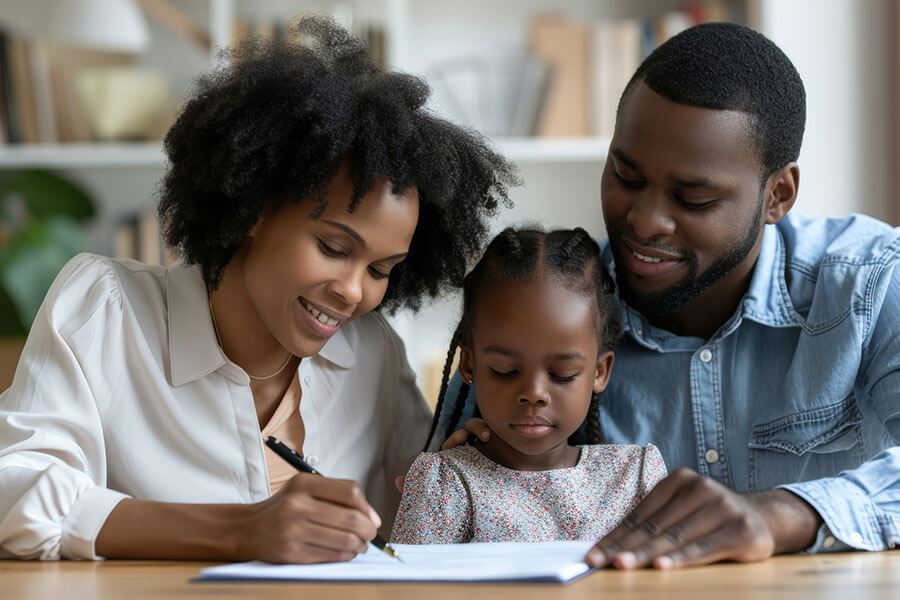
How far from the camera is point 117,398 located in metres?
1.43

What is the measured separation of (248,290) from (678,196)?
557 mm

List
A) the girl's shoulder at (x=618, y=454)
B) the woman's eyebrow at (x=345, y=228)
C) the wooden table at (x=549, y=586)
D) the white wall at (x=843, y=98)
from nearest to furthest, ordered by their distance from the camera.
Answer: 1. the wooden table at (x=549, y=586)
2. the woman's eyebrow at (x=345, y=228)
3. the girl's shoulder at (x=618, y=454)
4. the white wall at (x=843, y=98)

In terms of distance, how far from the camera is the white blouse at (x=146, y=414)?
125 centimetres

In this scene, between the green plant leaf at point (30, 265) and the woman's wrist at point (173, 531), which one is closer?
the woman's wrist at point (173, 531)

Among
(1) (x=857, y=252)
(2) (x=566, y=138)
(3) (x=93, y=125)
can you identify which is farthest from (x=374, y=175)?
(3) (x=93, y=125)

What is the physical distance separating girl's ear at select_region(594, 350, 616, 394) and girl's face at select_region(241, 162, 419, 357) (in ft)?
1.00

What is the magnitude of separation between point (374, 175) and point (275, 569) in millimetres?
504

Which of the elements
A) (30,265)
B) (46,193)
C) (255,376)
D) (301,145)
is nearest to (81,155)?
(46,193)

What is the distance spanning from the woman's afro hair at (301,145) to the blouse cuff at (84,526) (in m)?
0.36

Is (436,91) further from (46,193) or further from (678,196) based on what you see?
(678,196)

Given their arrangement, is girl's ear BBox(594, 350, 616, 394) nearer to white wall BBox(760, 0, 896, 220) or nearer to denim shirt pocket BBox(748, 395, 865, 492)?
denim shirt pocket BBox(748, 395, 865, 492)

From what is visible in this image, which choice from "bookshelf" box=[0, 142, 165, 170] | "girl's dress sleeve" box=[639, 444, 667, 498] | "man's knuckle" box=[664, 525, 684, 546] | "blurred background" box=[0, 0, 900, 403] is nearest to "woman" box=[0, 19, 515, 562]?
"girl's dress sleeve" box=[639, 444, 667, 498]

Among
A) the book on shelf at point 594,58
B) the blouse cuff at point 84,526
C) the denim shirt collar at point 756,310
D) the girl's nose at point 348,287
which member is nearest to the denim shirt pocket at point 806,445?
the denim shirt collar at point 756,310

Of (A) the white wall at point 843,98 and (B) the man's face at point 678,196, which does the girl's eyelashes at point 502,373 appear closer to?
(B) the man's face at point 678,196
